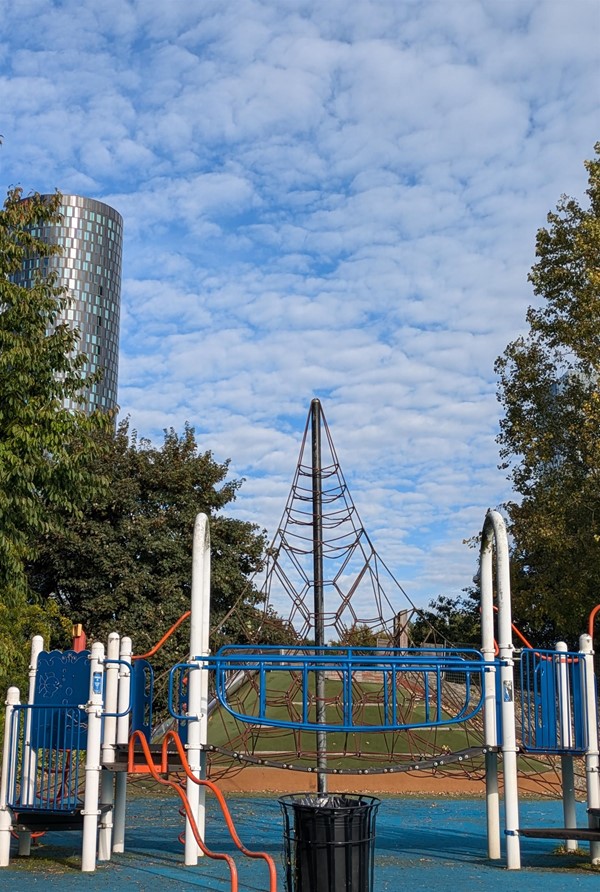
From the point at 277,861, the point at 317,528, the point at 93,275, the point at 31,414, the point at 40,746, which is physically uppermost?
the point at 93,275

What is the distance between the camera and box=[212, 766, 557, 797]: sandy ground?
14.2m

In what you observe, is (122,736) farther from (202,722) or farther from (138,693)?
(202,722)

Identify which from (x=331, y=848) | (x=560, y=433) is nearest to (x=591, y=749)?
(x=331, y=848)

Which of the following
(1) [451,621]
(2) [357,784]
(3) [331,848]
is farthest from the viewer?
(1) [451,621]

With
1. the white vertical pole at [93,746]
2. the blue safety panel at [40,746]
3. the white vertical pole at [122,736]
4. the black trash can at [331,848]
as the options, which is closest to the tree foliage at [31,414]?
the white vertical pole at [122,736]

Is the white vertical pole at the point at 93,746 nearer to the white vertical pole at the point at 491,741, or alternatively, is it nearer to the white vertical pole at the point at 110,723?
the white vertical pole at the point at 110,723

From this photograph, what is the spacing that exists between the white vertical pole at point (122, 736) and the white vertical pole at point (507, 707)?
3.38 m

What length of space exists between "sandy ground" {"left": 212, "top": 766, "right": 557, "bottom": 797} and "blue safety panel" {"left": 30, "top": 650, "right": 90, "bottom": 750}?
6365 mm

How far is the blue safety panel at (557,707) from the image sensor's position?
7.98 meters

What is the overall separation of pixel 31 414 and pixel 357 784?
7.60m

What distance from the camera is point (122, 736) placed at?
8.71 meters

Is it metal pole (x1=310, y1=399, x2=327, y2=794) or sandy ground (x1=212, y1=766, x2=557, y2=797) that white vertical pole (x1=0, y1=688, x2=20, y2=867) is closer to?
metal pole (x1=310, y1=399, x2=327, y2=794)

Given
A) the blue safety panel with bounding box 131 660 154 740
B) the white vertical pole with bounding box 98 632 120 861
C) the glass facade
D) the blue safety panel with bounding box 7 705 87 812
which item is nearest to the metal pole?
the blue safety panel with bounding box 131 660 154 740

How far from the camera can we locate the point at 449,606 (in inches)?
1545
